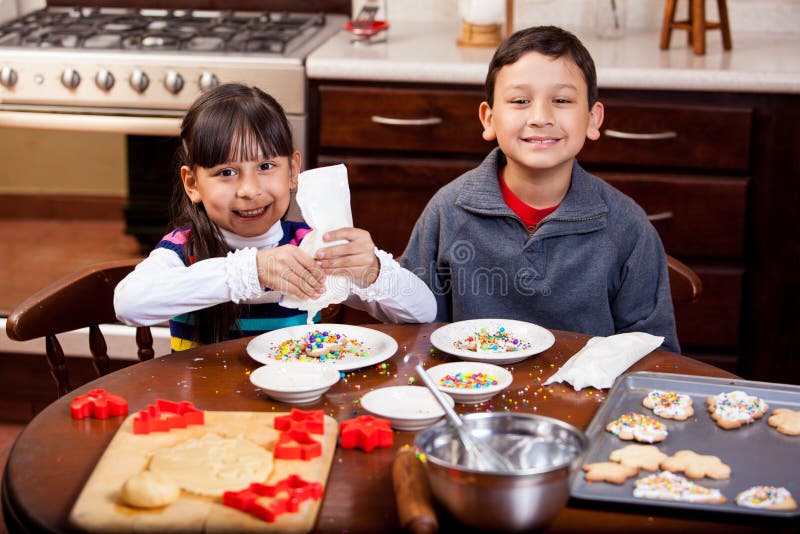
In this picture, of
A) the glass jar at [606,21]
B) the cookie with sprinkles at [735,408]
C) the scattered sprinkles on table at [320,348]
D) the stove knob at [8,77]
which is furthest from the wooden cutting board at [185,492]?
the glass jar at [606,21]

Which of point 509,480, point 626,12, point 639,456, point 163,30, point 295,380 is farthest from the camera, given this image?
point 626,12

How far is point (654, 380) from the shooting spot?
4.73 feet

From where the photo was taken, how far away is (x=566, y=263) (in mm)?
1917

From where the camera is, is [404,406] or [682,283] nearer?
[404,406]

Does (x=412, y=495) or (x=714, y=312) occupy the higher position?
(x=412, y=495)

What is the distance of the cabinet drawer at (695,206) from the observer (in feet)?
8.79

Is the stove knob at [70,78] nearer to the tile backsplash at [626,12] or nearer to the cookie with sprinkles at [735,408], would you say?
the tile backsplash at [626,12]

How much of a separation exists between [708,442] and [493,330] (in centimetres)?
46

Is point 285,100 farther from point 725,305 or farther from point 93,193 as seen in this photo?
point 725,305

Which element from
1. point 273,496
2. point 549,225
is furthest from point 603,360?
point 273,496

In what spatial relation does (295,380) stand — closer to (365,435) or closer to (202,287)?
(365,435)

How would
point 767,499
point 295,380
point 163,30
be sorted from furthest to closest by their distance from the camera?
point 163,30
point 295,380
point 767,499

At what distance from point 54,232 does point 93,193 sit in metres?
0.17

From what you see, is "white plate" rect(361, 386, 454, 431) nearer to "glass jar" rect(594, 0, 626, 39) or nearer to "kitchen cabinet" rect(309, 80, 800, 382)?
"kitchen cabinet" rect(309, 80, 800, 382)
